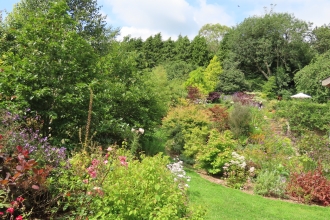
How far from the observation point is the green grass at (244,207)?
17.7 feet

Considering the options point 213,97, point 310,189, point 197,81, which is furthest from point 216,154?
point 213,97

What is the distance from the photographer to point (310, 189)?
284 inches

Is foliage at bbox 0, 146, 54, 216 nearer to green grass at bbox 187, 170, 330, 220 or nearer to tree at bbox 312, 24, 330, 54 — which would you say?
green grass at bbox 187, 170, 330, 220

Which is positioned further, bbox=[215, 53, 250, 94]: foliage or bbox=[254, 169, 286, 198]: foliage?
bbox=[215, 53, 250, 94]: foliage

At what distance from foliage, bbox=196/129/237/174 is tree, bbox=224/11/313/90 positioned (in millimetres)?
25146

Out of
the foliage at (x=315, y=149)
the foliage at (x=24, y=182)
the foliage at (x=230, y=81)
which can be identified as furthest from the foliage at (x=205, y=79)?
the foliage at (x=24, y=182)

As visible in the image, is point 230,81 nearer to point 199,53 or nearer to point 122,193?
point 199,53

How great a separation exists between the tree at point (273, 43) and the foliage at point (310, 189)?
26194mm

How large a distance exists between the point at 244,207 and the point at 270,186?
2012mm

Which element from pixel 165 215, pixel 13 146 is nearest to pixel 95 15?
pixel 13 146

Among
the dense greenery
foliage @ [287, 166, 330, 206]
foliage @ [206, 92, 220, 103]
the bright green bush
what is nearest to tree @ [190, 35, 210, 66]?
foliage @ [206, 92, 220, 103]

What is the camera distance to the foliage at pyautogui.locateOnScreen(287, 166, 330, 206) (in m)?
7.15

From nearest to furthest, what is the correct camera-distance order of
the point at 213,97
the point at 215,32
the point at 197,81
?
the point at 197,81 < the point at 213,97 < the point at 215,32

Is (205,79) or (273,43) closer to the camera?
(205,79)
